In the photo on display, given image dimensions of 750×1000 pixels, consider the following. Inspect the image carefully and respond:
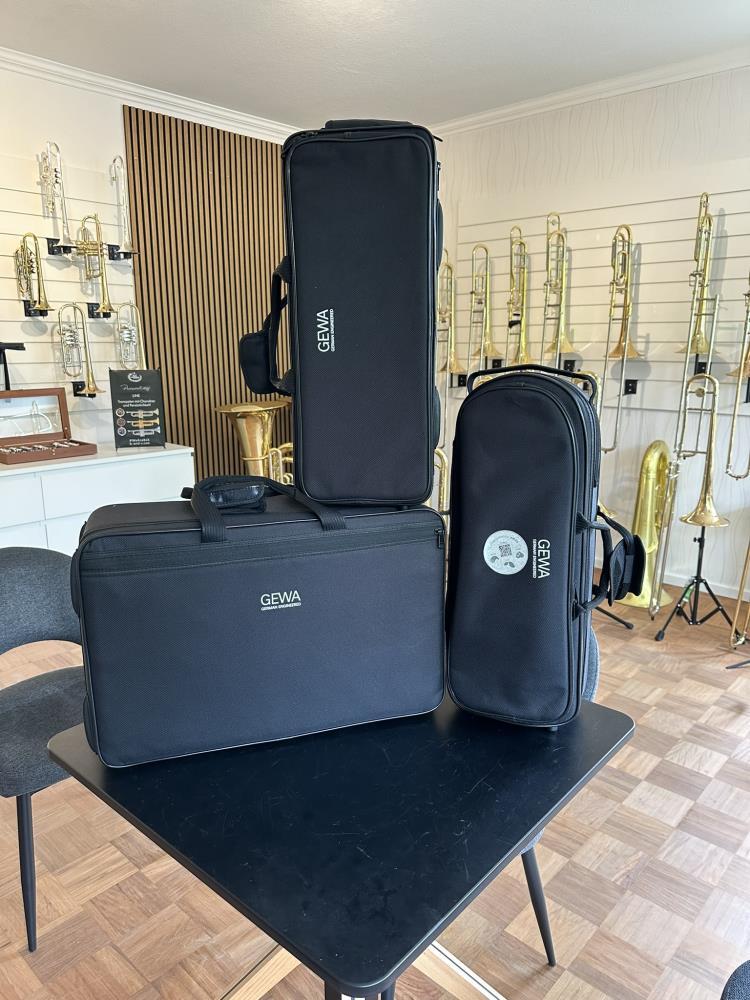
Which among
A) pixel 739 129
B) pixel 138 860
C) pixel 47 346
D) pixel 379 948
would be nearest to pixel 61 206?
pixel 47 346

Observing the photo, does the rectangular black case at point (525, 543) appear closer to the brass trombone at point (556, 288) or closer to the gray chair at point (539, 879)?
the gray chair at point (539, 879)

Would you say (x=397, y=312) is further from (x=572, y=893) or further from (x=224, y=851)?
(x=572, y=893)

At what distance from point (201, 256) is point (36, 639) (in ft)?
10.5

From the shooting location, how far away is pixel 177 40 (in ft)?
10.5

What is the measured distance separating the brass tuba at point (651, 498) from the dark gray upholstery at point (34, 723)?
285 centimetres

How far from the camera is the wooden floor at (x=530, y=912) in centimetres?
151

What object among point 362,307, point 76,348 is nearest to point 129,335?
point 76,348

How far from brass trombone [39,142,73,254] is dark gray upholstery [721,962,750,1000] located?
13.1ft

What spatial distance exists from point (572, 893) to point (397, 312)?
1556mm

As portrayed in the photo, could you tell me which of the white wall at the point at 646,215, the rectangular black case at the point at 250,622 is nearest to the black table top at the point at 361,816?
the rectangular black case at the point at 250,622

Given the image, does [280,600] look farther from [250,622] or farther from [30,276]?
[30,276]

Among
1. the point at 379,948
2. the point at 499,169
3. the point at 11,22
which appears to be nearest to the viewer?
the point at 379,948

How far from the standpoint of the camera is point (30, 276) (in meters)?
3.51

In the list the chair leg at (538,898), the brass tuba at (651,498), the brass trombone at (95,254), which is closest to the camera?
the chair leg at (538,898)
